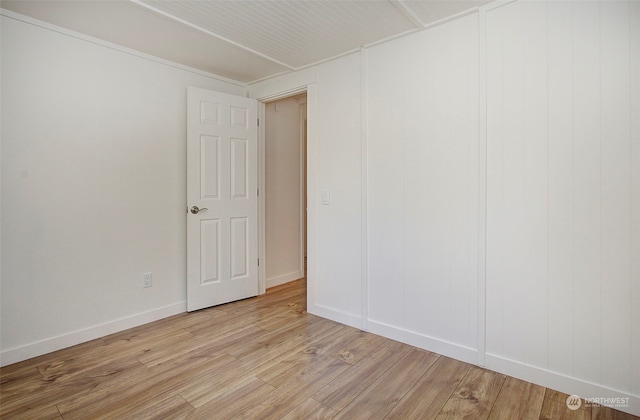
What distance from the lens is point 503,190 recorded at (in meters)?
2.01

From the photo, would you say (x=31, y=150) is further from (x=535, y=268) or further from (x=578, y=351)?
(x=578, y=351)

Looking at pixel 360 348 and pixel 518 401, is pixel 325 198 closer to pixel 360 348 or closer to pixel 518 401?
pixel 360 348

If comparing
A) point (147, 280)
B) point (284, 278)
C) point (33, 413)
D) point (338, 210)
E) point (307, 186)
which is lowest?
point (33, 413)

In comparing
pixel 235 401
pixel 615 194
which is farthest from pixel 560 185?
pixel 235 401

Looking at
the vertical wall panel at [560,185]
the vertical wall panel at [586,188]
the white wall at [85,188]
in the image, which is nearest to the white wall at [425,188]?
the vertical wall panel at [560,185]

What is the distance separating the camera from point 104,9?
2094 mm

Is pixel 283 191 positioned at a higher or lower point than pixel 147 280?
higher

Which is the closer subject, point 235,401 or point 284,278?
point 235,401

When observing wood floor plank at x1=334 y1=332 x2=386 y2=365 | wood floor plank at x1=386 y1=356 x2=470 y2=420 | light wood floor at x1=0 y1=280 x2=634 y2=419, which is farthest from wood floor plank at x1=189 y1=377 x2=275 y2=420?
wood floor plank at x1=386 y1=356 x2=470 y2=420

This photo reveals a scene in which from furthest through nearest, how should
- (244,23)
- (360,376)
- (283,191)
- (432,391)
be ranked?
1. (283,191)
2. (244,23)
3. (360,376)
4. (432,391)

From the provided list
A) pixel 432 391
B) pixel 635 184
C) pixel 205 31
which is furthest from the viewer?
pixel 205 31

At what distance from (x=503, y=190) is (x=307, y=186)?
1720mm

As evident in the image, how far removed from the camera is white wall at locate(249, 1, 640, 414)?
5.50 feet

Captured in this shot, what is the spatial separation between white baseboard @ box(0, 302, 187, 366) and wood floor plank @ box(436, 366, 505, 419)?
95.3 inches
